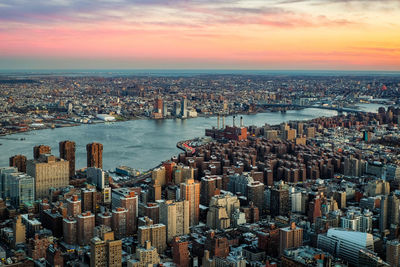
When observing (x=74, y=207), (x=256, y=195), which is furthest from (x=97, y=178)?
(x=256, y=195)

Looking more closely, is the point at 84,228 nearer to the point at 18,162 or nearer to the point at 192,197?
the point at 192,197

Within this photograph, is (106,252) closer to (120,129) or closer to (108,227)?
(108,227)

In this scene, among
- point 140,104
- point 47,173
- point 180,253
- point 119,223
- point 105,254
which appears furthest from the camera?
point 140,104

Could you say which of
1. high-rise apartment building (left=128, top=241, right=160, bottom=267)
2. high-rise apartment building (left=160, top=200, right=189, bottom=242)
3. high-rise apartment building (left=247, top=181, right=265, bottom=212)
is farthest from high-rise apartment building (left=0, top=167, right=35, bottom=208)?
high-rise apartment building (left=247, top=181, right=265, bottom=212)

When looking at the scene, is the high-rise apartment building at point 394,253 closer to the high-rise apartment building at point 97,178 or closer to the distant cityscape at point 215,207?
the distant cityscape at point 215,207

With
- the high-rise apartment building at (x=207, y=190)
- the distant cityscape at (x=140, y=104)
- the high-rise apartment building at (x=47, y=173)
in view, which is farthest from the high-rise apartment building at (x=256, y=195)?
the distant cityscape at (x=140, y=104)

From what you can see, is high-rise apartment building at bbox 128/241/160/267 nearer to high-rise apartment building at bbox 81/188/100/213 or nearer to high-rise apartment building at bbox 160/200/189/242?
high-rise apartment building at bbox 160/200/189/242
